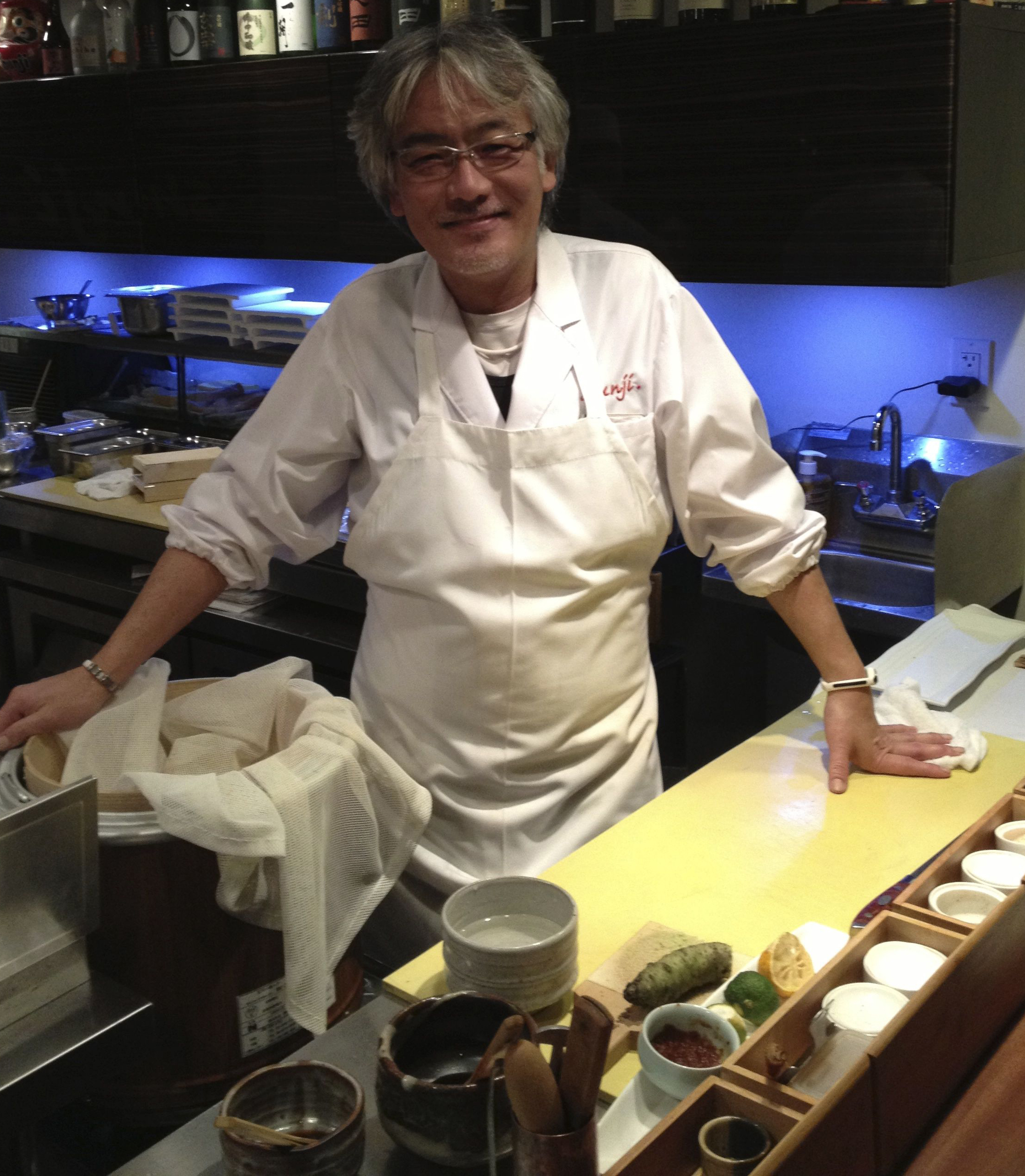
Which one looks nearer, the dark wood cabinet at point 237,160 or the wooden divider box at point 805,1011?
the wooden divider box at point 805,1011

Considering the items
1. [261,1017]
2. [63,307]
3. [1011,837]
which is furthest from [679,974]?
[63,307]

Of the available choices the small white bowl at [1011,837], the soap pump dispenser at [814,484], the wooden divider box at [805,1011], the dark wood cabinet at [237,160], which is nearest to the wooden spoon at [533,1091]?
the wooden divider box at [805,1011]

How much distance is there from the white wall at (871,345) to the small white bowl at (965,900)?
180 centimetres

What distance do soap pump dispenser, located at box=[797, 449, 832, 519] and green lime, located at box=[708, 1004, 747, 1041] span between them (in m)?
1.87

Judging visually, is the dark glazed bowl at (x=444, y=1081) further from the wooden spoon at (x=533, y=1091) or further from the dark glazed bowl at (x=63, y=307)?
the dark glazed bowl at (x=63, y=307)

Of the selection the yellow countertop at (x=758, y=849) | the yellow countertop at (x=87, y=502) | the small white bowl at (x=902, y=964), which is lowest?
the yellow countertop at (x=87, y=502)

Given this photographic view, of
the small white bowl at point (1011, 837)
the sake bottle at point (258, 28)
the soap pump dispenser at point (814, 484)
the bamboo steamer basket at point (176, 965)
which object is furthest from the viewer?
the sake bottle at point (258, 28)

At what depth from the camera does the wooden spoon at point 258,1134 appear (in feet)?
3.03

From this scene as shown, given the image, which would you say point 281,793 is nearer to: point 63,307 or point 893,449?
point 893,449

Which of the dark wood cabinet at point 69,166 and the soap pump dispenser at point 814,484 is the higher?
the dark wood cabinet at point 69,166

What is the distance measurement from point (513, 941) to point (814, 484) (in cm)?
189

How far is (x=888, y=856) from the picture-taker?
1420mm

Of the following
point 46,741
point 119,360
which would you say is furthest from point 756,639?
point 119,360

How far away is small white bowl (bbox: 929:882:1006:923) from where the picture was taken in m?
1.17
